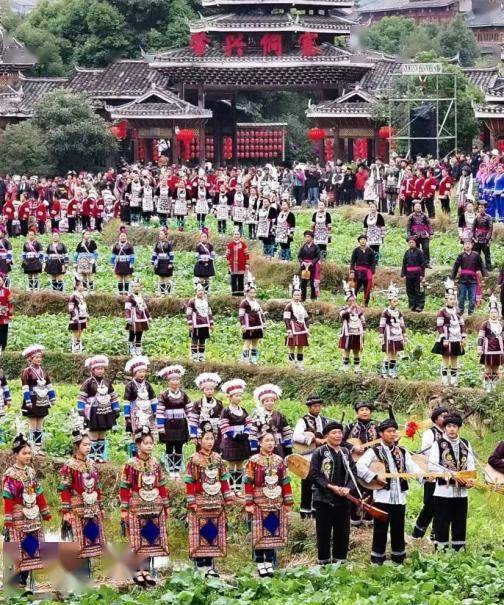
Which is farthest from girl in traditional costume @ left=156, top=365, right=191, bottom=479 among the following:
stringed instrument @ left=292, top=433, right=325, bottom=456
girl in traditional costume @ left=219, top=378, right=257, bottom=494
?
stringed instrument @ left=292, top=433, right=325, bottom=456

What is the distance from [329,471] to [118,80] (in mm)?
47733

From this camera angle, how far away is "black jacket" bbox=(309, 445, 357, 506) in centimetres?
1970

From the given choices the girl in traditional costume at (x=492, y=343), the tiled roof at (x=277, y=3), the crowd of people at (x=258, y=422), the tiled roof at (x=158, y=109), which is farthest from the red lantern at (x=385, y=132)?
the girl in traditional costume at (x=492, y=343)

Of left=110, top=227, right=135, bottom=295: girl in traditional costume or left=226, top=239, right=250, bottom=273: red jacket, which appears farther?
left=110, top=227, right=135, bottom=295: girl in traditional costume

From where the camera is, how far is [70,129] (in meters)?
59.5

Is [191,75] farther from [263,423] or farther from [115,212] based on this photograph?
[263,423]

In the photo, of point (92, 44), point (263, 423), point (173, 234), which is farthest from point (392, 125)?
point (263, 423)

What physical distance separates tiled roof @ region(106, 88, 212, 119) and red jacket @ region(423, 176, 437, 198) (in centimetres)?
2182

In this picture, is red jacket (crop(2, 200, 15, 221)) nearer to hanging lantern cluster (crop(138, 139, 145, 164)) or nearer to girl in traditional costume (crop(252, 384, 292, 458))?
hanging lantern cluster (crop(138, 139, 145, 164))

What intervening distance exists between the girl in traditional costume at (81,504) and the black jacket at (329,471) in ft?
8.31

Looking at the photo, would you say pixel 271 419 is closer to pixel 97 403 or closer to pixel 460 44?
pixel 97 403

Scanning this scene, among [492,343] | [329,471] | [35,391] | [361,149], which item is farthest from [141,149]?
[329,471]

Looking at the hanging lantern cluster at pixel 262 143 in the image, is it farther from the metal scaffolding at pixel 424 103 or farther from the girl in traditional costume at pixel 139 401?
the girl in traditional costume at pixel 139 401

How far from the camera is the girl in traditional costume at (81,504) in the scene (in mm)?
19891
